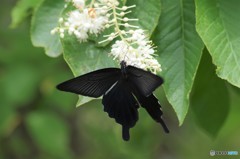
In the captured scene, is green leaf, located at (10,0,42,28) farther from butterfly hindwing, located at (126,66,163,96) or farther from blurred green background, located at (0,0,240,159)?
butterfly hindwing, located at (126,66,163,96)

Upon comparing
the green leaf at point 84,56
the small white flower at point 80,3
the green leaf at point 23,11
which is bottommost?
the green leaf at point 23,11

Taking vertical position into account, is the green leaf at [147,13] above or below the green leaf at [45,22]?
above

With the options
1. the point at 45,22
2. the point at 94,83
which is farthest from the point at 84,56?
the point at 45,22

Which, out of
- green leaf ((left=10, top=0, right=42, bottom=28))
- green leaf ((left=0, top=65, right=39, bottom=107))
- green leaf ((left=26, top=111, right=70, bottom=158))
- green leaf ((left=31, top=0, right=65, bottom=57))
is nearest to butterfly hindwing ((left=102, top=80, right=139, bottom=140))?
green leaf ((left=31, top=0, right=65, bottom=57))

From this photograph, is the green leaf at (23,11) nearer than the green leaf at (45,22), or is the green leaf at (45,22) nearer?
the green leaf at (45,22)

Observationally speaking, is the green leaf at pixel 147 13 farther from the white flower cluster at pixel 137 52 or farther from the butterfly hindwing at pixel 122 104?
the butterfly hindwing at pixel 122 104

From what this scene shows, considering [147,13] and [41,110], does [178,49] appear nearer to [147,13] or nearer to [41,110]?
[147,13]

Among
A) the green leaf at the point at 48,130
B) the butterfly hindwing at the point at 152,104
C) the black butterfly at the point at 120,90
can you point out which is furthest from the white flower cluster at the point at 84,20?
the green leaf at the point at 48,130
